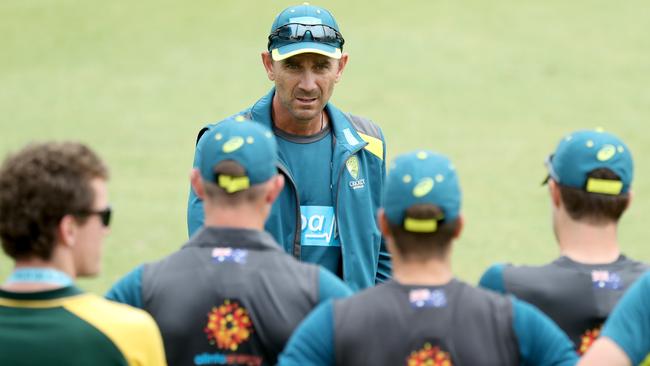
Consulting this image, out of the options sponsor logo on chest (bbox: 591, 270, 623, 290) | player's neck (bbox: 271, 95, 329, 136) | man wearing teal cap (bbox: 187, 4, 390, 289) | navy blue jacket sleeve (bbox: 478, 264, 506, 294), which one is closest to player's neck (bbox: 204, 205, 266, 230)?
navy blue jacket sleeve (bbox: 478, 264, 506, 294)

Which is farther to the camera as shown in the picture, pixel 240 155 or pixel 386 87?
pixel 386 87

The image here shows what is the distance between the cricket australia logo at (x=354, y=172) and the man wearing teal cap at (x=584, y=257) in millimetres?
1774

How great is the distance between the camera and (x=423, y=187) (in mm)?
4242

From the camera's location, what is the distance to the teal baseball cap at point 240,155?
14.8ft

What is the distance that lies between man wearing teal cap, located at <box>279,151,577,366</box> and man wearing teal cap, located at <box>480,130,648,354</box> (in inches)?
19.5

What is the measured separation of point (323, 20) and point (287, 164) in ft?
2.80

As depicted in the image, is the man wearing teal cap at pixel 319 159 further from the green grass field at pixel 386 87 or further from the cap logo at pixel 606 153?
the green grass field at pixel 386 87

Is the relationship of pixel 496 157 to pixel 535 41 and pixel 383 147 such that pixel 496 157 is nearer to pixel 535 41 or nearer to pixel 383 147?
pixel 535 41

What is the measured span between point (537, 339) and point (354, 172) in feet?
8.31

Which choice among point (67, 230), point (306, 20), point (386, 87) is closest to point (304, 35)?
point (306, 20)

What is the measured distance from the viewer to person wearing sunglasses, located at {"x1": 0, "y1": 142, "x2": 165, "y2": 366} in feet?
12.9

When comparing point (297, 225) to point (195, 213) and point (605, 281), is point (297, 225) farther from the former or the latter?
point (605, 281)

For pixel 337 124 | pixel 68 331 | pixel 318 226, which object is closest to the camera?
pixel 68 331

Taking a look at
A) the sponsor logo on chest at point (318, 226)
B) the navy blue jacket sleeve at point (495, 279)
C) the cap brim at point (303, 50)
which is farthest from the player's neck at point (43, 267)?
the cap brim at point (303, 50)
